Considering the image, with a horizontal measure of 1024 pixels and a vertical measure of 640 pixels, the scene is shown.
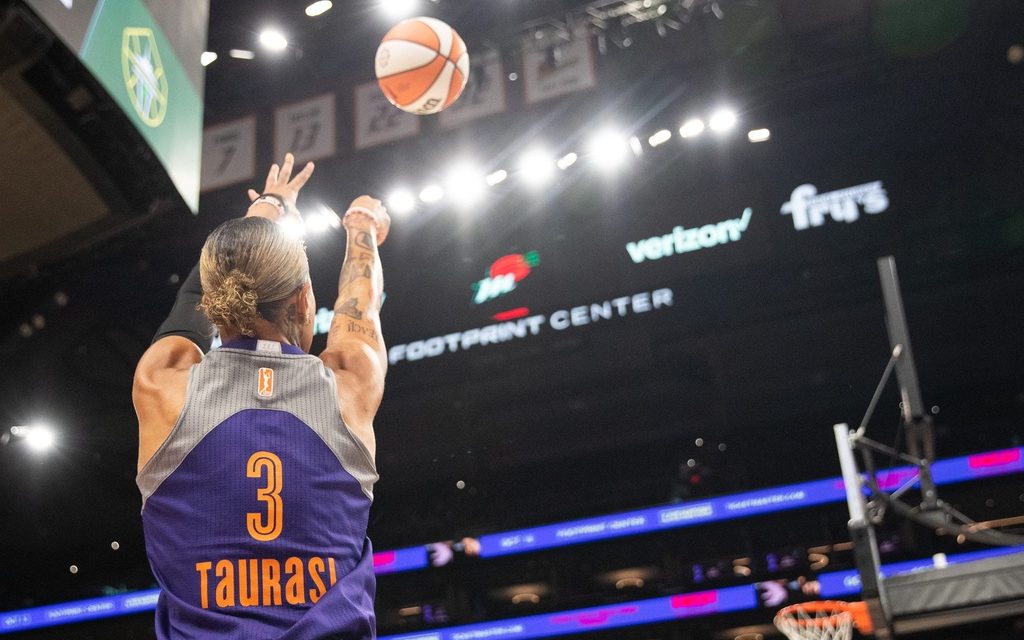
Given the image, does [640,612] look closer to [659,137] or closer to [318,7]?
[659,137]

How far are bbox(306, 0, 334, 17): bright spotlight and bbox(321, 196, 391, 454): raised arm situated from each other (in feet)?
23.5

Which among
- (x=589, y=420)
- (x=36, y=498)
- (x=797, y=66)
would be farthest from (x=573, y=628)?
(x=36, y=498)

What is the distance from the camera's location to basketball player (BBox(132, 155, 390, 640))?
1.55m

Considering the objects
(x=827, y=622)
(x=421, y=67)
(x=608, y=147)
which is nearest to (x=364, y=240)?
(x=421, y=67)

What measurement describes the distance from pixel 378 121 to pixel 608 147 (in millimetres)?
2184

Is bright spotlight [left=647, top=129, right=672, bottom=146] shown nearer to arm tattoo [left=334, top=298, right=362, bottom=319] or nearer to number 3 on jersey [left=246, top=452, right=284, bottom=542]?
arm tattoo [left=334, top=298, right=362, bottom=319]

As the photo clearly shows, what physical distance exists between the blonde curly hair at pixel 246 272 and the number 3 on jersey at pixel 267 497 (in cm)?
23


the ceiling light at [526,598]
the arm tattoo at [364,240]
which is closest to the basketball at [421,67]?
the arm tattoo at [364,240]

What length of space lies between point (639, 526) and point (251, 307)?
29.9 ft

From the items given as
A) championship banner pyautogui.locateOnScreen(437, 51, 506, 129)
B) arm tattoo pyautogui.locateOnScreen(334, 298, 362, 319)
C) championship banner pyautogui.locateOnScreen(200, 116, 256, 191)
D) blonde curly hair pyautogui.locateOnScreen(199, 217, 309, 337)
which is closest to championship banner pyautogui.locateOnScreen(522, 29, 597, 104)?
championship banner pyautogui.locateOnScreen(437, 51, 506, 129)

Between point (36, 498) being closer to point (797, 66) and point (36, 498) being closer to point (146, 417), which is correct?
point (797, 66)

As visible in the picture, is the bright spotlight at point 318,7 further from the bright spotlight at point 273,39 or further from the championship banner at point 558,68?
the championship banner at point 558,68

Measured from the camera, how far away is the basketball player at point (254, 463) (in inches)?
61.2

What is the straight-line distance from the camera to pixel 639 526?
1038 centimetres
